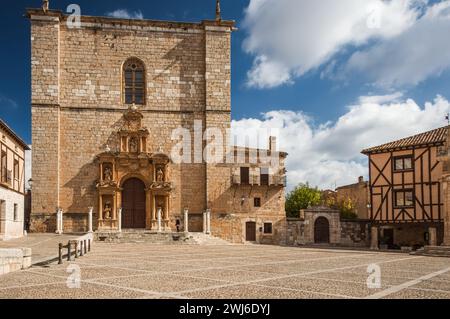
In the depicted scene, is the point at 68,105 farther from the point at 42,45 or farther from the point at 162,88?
the point at 162,88

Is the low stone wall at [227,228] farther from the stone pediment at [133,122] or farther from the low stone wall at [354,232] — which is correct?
the low stone wall at [354,232]

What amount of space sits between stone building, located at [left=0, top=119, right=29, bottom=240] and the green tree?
2308cm

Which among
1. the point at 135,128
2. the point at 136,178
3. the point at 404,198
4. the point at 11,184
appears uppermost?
the point at 135,128

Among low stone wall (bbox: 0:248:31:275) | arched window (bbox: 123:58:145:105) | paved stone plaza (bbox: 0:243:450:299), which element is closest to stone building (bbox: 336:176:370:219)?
arched window (bbox: 123:58:145:105)

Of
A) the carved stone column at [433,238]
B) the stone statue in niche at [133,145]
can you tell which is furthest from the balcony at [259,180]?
the carved stone column at [433,238]

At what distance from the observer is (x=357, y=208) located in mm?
41656

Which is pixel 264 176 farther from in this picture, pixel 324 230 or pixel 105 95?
pixel 105 95

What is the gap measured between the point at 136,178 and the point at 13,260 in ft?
53.9

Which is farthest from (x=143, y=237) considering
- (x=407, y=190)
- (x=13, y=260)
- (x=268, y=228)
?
(x=407, y=190)

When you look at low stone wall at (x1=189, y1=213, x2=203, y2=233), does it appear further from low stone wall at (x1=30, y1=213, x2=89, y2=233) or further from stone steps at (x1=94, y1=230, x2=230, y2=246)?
low stone wall at (x1=30, y1=213, x2=89, y2=233)

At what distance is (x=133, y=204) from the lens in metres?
27.8

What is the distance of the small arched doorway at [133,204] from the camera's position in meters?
27.6
